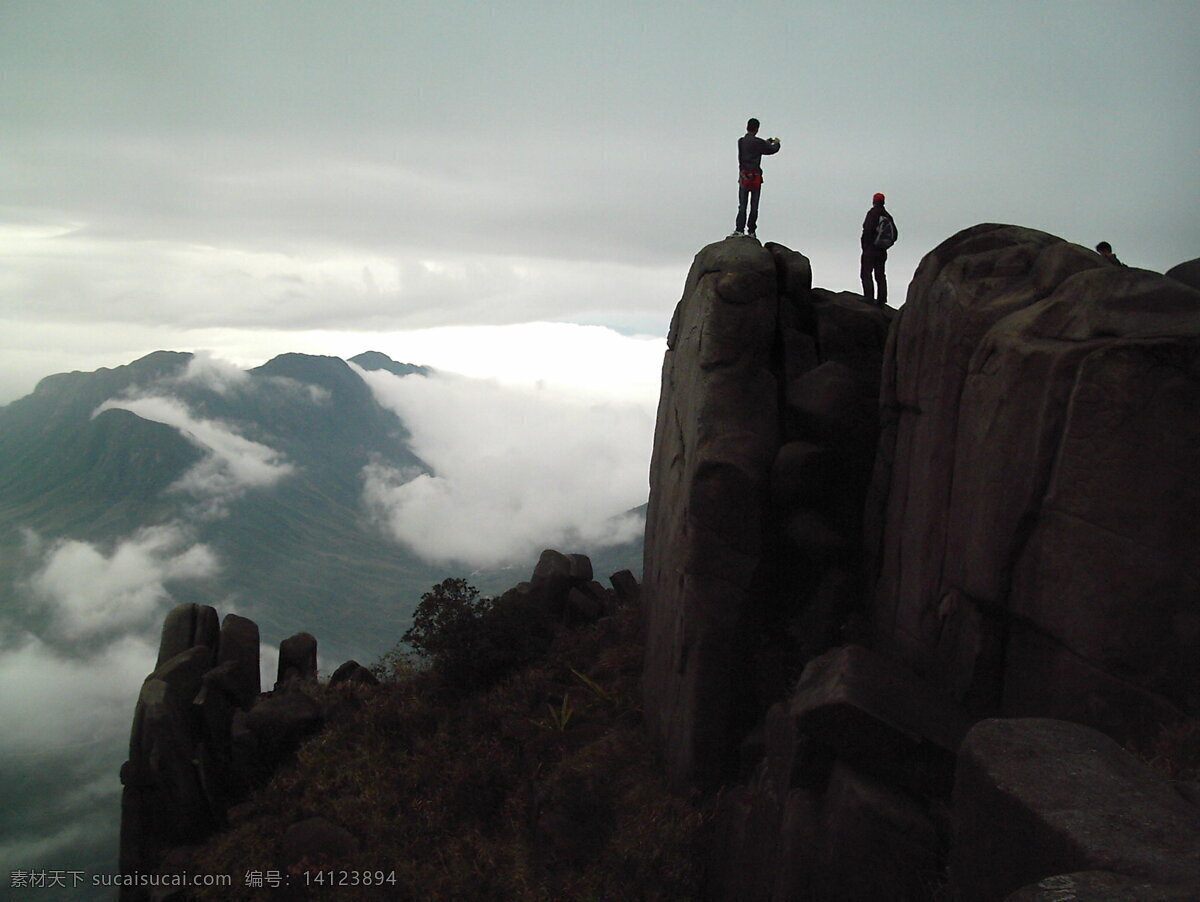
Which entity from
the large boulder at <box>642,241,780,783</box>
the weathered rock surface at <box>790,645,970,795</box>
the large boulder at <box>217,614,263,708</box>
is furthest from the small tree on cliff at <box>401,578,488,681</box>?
the weathered rock surface at <box>790,645,970,795</box>

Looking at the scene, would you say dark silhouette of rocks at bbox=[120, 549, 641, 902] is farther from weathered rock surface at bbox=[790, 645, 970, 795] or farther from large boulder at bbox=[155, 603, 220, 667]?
weathered rock surface at bbox=[790, 645, 970, 795]

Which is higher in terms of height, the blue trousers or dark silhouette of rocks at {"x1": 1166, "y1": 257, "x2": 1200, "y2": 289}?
the blue trousers

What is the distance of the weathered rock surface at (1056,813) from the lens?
720 centimetres

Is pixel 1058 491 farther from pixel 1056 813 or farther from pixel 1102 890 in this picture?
pixel 1102 890

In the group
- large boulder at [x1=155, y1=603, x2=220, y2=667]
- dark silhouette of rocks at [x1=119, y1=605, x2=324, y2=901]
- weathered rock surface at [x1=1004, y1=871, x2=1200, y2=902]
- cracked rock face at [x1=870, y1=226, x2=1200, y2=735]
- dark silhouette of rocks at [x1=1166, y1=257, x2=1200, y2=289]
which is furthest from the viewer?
large boulder at [x1=155, y1=603, x2=220, y2=667]

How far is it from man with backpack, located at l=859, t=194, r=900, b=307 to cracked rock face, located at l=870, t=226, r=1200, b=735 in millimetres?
6223

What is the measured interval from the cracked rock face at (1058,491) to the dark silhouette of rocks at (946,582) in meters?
0.03

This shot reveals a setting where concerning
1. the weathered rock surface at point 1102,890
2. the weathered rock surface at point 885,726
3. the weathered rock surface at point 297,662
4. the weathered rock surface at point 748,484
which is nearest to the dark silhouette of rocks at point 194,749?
the weathered rock surface at point 297,662

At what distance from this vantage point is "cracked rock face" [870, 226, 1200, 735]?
35.8 feet

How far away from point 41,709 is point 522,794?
661 ft

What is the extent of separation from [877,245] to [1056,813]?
16133mm

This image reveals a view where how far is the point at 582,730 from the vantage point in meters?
20.2

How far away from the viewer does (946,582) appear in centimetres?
1395

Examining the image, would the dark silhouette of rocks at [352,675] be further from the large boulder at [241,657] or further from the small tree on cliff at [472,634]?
the large boulder at [241,657]
